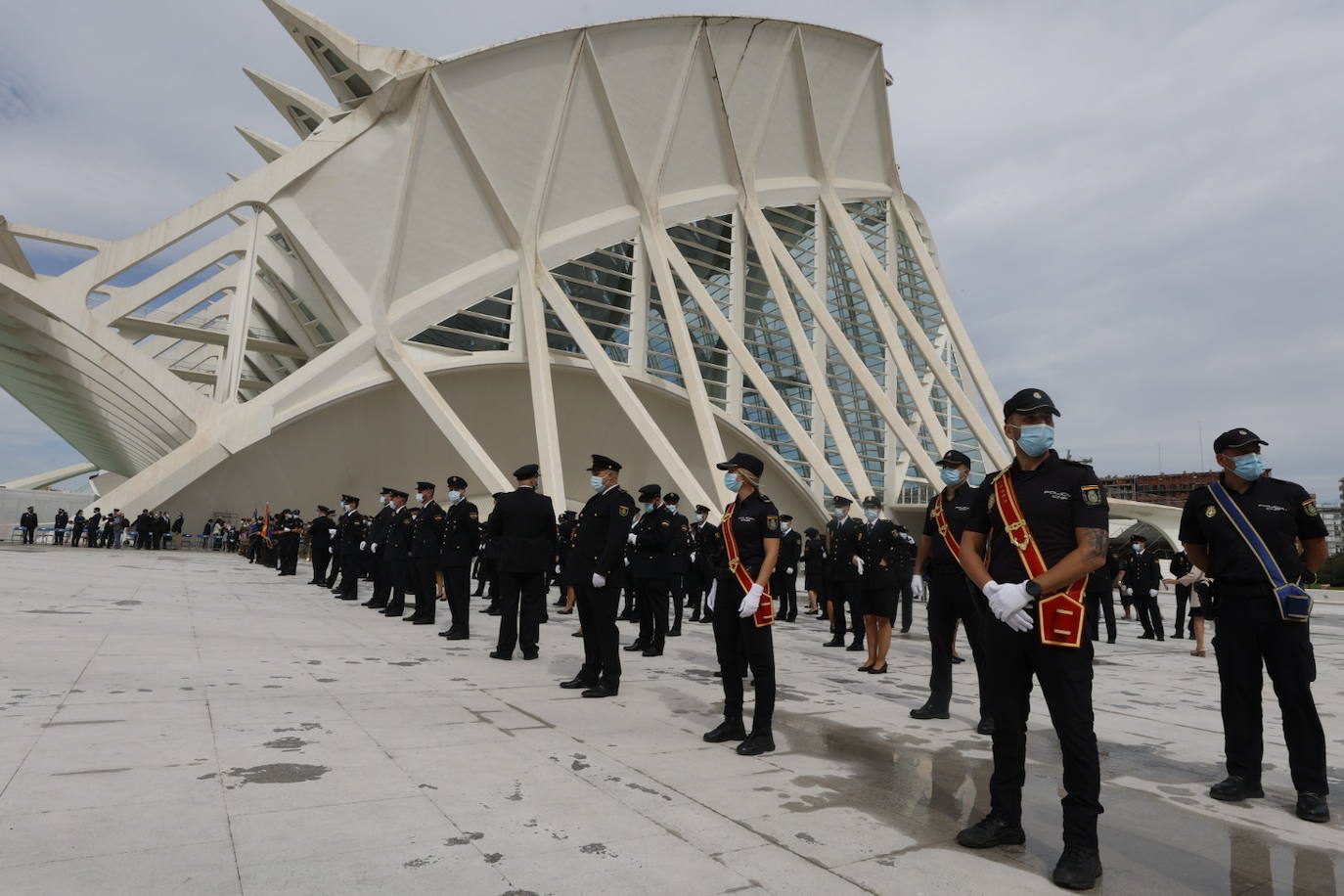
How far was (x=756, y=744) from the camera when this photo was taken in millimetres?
4324

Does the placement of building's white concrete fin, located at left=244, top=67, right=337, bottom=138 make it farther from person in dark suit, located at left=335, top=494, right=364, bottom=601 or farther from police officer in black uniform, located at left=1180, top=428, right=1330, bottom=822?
police officer in black uniform, located at left=1180, top=428, right=1330, bottom=822

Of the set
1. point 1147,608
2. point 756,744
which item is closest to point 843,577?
point 756,744

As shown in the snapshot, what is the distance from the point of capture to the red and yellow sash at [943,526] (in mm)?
5469

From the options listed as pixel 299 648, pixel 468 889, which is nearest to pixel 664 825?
pixel 468 889

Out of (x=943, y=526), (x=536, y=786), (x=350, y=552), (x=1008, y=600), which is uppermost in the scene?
(x=943, y=526)

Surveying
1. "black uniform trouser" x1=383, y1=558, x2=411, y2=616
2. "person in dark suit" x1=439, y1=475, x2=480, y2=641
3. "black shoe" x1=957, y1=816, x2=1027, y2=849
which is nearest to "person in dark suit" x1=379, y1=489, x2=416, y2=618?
"black uniform trouser" x1=383, y1=558, x2=411, y2=616

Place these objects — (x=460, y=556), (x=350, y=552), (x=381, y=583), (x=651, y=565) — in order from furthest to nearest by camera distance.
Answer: (x=350, y=552) → (x=381, y=583) → (x=460, y=556) → (x=651, y=565)

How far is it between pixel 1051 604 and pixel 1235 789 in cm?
172

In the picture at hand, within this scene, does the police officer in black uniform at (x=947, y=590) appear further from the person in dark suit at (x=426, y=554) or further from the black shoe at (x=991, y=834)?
the person in dark suit at (x=426, y=554)

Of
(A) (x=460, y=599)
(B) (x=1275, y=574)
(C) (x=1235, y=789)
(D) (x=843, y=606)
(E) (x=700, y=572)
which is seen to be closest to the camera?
(C) (x=1235, y=789)

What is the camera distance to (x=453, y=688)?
5734 millimetres

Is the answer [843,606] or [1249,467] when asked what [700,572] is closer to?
[843,606]

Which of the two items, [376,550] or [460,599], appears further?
[376,550]

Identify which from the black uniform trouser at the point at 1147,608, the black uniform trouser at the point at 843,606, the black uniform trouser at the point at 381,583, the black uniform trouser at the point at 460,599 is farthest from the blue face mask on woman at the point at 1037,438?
the black uniform trouser at the point at 1147,608
